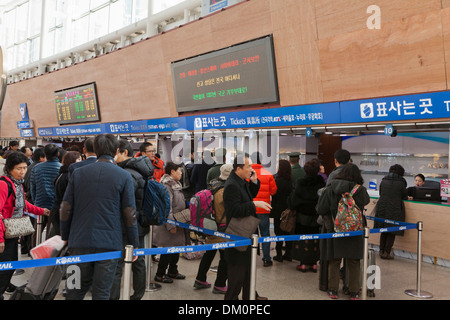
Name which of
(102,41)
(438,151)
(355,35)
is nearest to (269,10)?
(355,35)

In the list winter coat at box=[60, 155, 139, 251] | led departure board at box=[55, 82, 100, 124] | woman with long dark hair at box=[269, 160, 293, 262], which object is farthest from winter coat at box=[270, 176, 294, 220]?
led departure board at box=[55, 82, 100, 124]

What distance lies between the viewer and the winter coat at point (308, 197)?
17.6 ft

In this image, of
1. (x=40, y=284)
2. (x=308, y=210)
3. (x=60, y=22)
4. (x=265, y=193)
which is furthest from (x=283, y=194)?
(x=60, y=22)

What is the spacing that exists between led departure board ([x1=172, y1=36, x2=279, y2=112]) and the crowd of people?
1814 millimetres

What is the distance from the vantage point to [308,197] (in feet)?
17.5

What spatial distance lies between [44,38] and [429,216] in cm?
1623

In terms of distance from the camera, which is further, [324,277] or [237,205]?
[324,277]

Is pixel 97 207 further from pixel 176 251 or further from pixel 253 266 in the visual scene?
pixel 253 266

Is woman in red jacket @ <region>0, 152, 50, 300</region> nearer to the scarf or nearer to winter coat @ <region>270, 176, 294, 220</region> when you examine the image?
the scarf

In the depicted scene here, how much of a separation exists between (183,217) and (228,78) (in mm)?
4015

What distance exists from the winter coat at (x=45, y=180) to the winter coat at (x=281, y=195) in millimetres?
3121

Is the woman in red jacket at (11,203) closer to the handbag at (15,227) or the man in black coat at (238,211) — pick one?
the handbag at (15,227)

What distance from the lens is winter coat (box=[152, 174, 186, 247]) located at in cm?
474

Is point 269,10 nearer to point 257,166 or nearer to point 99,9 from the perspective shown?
point 257,166
